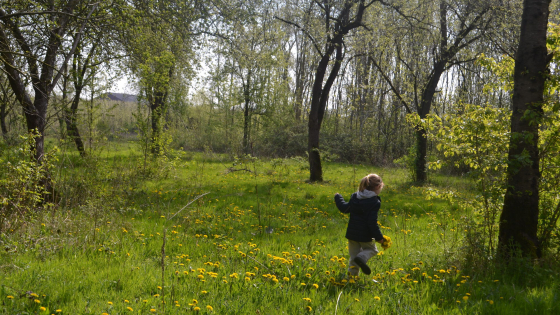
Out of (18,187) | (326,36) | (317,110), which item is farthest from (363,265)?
(326,36)

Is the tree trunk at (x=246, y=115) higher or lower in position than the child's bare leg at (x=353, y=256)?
higher

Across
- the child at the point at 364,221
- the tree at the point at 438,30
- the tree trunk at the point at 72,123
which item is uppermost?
the tree at the point at 438,30

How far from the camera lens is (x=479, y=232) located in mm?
4883

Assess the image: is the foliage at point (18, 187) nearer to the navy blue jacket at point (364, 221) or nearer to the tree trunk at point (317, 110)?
the navy blue jacket at point (364, 221)

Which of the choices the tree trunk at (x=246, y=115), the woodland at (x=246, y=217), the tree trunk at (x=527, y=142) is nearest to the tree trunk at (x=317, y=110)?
the woodland at (x=246, y=217)

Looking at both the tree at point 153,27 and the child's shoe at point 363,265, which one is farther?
the tree at point 153,27

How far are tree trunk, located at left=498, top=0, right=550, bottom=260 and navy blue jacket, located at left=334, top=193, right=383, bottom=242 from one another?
191 centimetres

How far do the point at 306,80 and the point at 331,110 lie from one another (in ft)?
15.5

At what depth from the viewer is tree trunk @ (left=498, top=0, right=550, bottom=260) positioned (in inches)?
184

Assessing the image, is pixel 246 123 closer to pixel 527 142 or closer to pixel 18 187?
pixel 18 187

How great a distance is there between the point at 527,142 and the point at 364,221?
2.50 meters

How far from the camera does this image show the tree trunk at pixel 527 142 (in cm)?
467

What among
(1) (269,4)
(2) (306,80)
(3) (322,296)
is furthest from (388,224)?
(2) (306,80)

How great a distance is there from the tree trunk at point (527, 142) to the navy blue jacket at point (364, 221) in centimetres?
191
